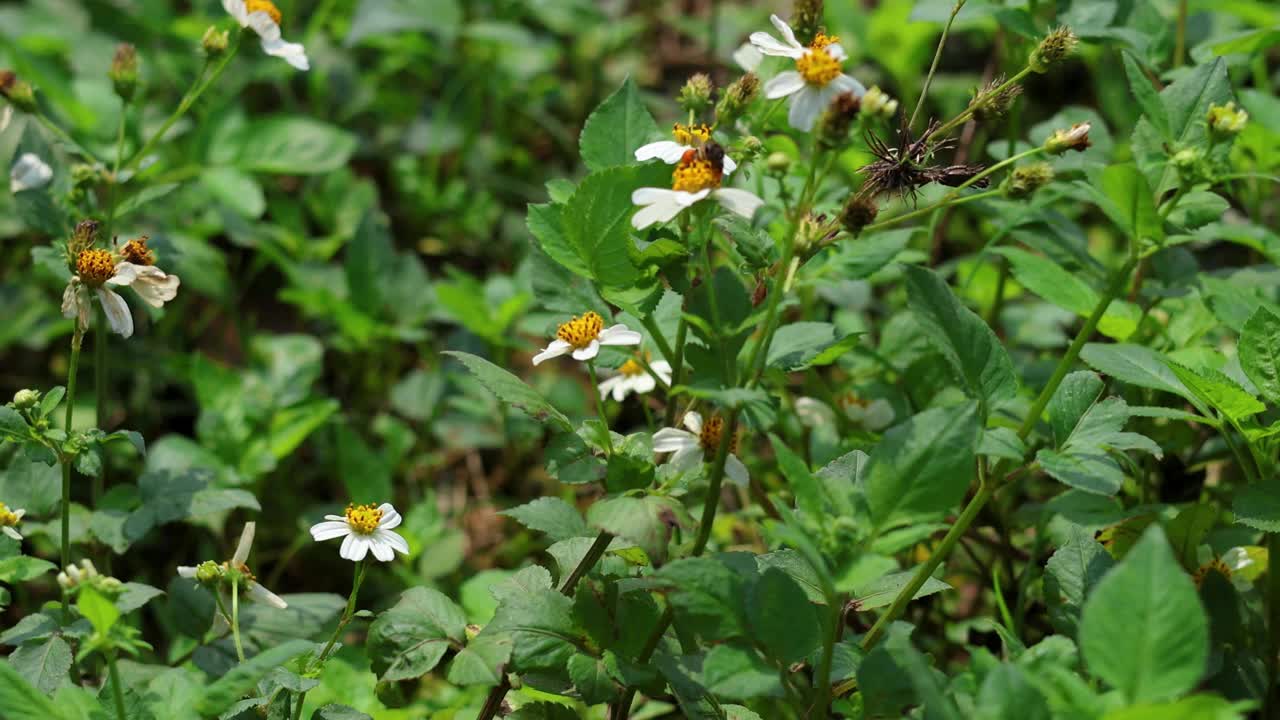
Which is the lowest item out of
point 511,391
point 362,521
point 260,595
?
point 260,595

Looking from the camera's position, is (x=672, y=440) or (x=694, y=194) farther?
(x=672, y=440)

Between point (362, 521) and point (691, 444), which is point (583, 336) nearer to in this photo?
point (691, 444)

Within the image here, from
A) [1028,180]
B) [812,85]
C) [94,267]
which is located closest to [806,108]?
[812,85]

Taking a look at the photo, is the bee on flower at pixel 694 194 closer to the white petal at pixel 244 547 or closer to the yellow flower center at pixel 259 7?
the white petal at pixel 244 547

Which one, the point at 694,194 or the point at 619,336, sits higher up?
the point at 694,194

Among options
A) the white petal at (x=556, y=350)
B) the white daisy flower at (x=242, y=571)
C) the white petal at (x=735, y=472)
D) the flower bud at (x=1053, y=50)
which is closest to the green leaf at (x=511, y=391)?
the white petal at (x=556, y=350)

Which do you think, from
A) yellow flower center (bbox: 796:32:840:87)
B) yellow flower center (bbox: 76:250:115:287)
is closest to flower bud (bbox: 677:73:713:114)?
yellow flower center (bbox: 796:32:840:87)
